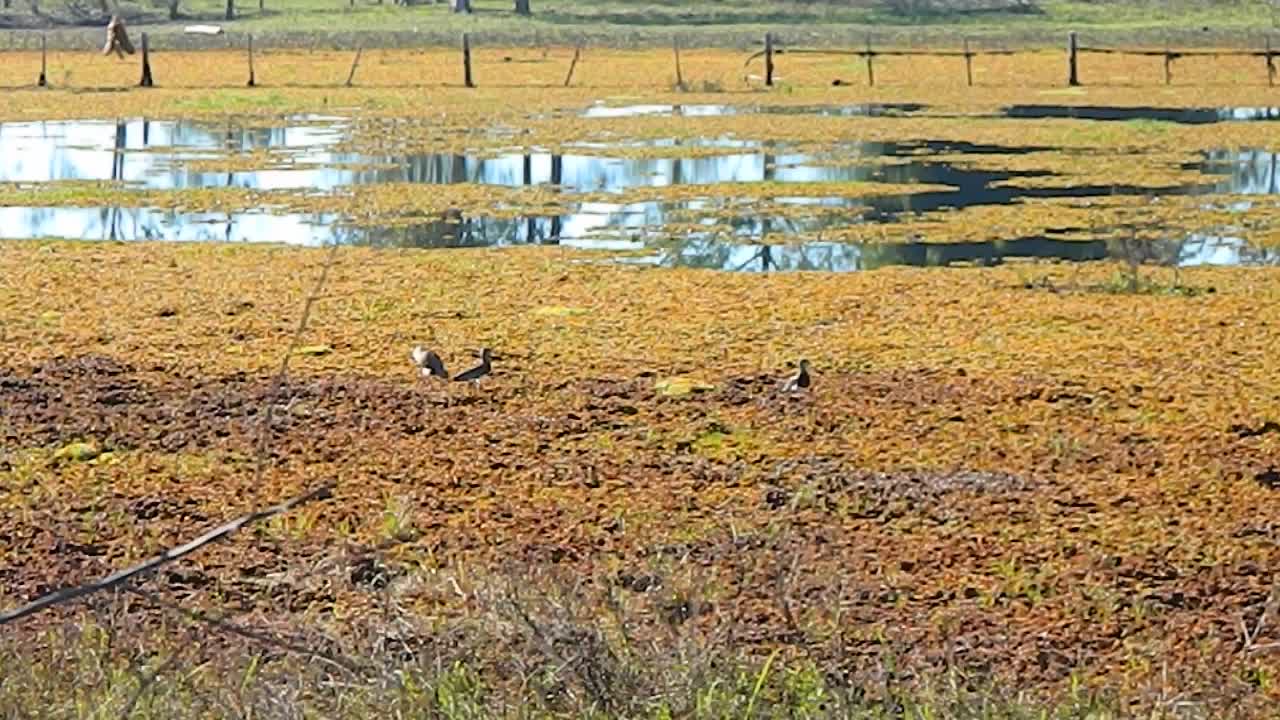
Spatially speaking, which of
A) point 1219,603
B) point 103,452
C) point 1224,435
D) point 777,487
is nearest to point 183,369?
point 103,452

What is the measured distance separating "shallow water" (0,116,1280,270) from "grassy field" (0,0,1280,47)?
23.2m

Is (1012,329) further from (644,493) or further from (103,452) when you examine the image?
(103,452)

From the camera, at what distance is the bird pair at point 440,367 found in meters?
8.53

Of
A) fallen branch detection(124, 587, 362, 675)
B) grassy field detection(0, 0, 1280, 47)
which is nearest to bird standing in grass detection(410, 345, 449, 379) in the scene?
fallen branch detection(124, 587, 362, 675)

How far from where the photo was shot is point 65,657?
454 cm

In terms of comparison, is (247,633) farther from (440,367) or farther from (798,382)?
(440,367)

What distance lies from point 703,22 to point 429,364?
5005 cm

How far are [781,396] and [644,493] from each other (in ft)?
5.10

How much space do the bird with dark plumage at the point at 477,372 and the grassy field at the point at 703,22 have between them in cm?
3858

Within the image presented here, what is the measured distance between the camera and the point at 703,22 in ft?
190

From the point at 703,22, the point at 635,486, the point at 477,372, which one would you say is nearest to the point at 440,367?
the point at 477,372

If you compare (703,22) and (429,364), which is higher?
(429,364)

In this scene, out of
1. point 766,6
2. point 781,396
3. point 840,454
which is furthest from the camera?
point 766,6

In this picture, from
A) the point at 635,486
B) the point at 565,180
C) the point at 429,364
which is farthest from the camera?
the point at 565,180
